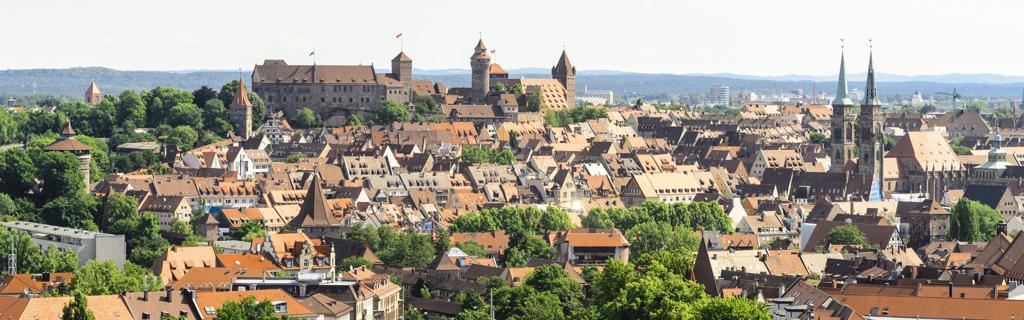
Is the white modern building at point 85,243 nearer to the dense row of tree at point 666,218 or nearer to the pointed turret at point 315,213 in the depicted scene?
the pointed turret at point 315,213

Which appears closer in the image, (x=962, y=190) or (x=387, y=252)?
(x=387, y=252)

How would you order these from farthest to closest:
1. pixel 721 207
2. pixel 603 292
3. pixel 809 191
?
pixel 809 191 < pixel 721 207 < pixel 603 292

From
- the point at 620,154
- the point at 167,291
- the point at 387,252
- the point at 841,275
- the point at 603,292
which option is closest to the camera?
the point at 167,291

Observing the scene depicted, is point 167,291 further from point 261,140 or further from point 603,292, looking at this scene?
point 261,140

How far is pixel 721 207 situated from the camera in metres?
127

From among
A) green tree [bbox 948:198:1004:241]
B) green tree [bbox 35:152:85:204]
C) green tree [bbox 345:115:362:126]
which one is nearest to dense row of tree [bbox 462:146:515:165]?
green tree [bbox 345:115:362:126]

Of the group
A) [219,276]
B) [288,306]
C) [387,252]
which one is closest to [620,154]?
[387,252]

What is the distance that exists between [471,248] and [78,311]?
4077cm

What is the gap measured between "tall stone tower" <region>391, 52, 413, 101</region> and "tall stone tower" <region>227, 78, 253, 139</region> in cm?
1667

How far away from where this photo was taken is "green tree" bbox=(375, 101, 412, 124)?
170 m

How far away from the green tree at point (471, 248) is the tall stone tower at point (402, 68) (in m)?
71.0

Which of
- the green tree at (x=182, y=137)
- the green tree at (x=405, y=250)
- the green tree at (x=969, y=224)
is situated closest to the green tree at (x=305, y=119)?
the green tree at (x=182, y=137)

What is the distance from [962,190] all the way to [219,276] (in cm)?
8305

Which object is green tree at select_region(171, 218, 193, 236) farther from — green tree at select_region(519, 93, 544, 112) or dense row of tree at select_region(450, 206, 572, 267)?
green tree at select_region(519, 93, 544, 112)
